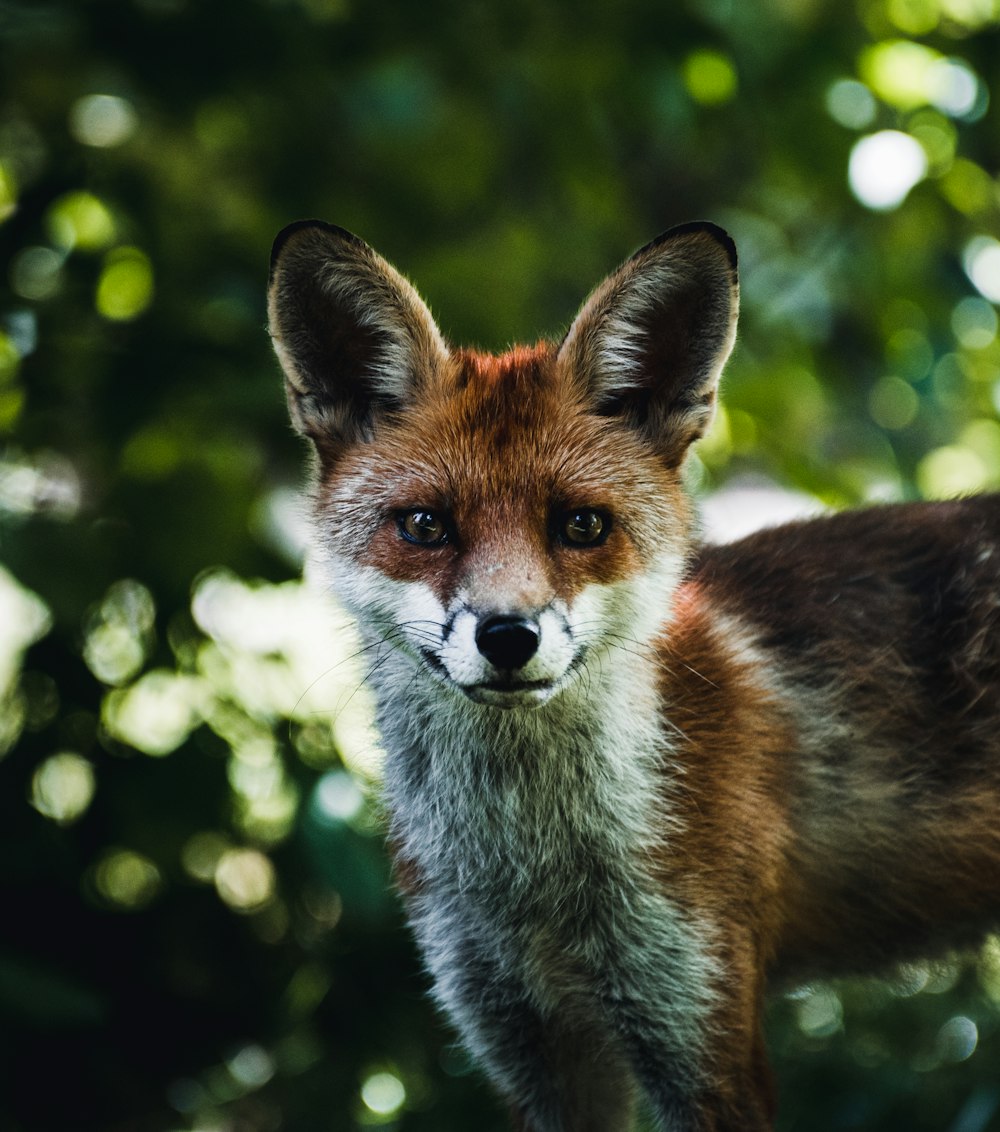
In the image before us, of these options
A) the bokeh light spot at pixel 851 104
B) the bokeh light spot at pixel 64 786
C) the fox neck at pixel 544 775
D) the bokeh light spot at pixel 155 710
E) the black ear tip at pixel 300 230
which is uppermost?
the bokeh light spot at pixel 851 104

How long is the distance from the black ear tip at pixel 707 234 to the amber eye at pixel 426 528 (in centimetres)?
72

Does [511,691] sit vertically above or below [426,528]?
below

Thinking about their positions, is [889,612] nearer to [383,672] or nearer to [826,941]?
[826,941]

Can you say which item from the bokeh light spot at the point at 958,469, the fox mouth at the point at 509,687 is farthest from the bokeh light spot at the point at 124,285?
the bokeh light spot at the point at 958,469

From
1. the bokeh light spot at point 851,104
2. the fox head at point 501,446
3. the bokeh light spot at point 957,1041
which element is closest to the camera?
the fox head at point 501,446

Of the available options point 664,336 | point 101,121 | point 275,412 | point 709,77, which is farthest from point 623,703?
point 101,121

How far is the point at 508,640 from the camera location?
7.30ft

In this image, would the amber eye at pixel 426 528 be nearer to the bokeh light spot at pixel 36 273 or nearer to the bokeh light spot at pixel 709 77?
the bokeh light spot at pixel 36 273

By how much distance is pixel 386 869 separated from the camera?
3787 millimetres

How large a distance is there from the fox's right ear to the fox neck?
0.60 meters

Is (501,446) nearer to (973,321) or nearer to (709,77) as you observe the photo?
(709,77)

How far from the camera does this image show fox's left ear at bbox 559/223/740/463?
259 centimetres

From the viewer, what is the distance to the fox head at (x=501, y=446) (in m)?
2.43

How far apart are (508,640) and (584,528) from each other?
410 millimetres
